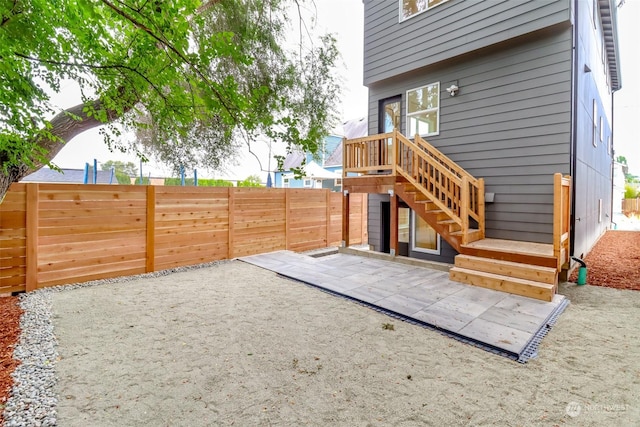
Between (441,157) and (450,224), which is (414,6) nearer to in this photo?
(441,157)

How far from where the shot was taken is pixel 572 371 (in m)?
2.68

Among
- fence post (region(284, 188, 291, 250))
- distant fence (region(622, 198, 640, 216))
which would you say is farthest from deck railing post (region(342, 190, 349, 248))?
distant fence (region(622, 198, 640, 216))

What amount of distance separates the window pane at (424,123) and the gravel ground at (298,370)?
435 centimetres

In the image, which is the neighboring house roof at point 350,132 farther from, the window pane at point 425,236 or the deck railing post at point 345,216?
the window pane at point 425,236

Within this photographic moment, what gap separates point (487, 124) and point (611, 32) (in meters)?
6.07

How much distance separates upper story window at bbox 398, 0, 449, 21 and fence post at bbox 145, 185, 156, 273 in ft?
21.9

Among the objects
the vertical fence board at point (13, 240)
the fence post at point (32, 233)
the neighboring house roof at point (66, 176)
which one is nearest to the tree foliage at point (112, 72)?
the fence post at point (32, 233)

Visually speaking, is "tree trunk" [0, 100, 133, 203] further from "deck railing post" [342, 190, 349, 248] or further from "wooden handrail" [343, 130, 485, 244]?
"deck railing post" [342, 190, 349, 248]

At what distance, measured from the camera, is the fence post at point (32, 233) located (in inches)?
184

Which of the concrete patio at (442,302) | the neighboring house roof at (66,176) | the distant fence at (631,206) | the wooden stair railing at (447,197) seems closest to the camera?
the concrete patio at (442,302)

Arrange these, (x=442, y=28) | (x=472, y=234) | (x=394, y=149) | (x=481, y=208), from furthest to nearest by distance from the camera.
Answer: (x=442, y=28) < (x=394, y=149) < (x=481, y=208) < (x=472, y=234)

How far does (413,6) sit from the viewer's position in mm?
7078

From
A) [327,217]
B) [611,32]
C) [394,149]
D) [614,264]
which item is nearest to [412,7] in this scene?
[394,149]

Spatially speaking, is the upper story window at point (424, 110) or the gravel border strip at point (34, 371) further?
the upper story window at point (424, 110)
